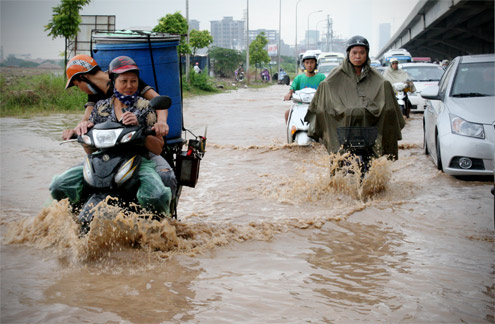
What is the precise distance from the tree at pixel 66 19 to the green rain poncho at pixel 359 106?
57.7 ft

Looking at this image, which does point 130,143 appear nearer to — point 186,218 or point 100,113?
point 100,113

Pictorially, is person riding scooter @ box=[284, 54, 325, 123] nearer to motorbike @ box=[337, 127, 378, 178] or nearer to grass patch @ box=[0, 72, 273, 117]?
motorbike @ box=[337, 127, 378, 178]

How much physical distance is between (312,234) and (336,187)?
1593 millimetres

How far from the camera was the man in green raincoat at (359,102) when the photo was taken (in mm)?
6559

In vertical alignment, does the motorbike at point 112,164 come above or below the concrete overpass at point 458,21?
below

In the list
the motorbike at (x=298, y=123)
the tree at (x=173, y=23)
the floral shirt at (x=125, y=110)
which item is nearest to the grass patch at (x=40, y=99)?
the motorbike at (x=298, y=123)

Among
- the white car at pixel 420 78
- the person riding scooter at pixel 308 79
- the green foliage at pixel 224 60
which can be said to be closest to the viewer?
the person riding scooter at pixel 308 79

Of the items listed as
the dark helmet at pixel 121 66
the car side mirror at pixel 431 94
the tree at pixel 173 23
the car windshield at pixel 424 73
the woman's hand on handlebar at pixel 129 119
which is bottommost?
A: the woman's hand on handlebar at pixel 129 119

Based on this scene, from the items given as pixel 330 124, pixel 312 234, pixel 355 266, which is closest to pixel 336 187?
pixel 330 124

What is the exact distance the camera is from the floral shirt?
4582 mm

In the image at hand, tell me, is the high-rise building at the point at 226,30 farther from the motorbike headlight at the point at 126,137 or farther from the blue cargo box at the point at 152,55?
the motorbike headlight at the point at 126,137

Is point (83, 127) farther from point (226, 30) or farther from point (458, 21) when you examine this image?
point (226, 30)

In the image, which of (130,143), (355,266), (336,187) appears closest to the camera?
(130,143)

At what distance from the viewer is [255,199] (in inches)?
292
